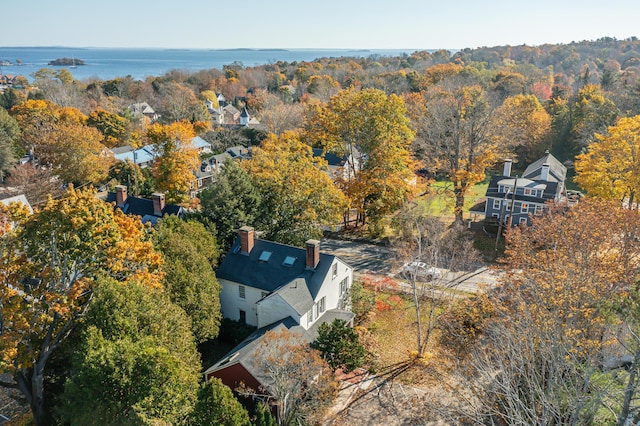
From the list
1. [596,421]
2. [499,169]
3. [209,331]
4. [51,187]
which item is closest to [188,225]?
[209,331]

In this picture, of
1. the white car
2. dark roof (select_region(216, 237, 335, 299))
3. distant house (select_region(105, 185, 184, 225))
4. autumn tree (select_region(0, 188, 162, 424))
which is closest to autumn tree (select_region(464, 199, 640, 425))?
the white car

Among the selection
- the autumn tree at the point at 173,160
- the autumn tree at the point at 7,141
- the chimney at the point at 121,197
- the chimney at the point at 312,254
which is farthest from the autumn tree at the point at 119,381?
the autumn tree at the point at 7,141

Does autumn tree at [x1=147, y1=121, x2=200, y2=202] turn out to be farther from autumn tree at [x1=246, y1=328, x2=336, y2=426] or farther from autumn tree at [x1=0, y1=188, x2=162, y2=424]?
autumn tree at [x1=246, y1=328, x2=336, y2=426]

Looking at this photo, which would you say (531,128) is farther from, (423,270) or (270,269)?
(270,269)

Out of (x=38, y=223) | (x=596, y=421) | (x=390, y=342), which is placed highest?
(x=38, y=223)

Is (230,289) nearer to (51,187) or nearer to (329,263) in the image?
(329,263)

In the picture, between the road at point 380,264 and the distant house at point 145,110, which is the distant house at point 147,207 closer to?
the road at point 380,264
